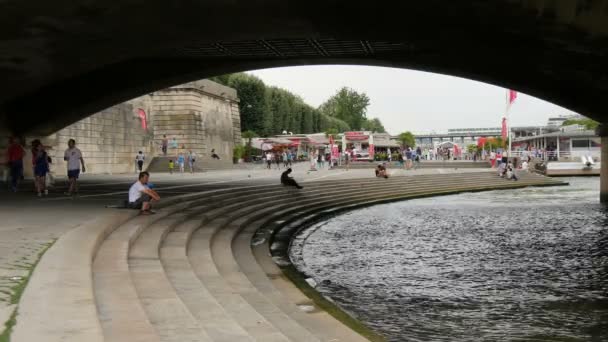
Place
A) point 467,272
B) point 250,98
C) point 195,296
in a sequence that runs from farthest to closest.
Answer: point 250,98
point 467,272
point 195,296

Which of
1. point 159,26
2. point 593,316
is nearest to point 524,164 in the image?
point 159,26

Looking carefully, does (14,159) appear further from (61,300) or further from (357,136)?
(357,136)

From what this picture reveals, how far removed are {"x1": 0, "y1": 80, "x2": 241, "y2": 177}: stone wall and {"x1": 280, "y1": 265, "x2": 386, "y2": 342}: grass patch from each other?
62.9 ft

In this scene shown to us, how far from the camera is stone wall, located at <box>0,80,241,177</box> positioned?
36.0 metres

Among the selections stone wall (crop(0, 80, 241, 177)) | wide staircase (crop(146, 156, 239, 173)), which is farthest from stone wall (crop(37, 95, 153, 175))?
wide staircase (crop(146, 156, 239, 173))

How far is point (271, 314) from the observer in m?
7.05

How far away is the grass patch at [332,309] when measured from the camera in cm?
750

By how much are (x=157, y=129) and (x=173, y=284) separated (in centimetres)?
4304

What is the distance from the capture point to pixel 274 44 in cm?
2078

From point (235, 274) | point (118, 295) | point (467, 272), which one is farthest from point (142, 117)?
point (118, 295)

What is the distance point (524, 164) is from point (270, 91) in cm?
4249

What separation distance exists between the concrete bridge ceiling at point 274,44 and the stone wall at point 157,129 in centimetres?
528

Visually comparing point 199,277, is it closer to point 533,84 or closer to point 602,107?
point 533,84

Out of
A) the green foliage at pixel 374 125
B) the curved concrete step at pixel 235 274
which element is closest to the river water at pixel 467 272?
the curved concrete step at pixel 235 274
